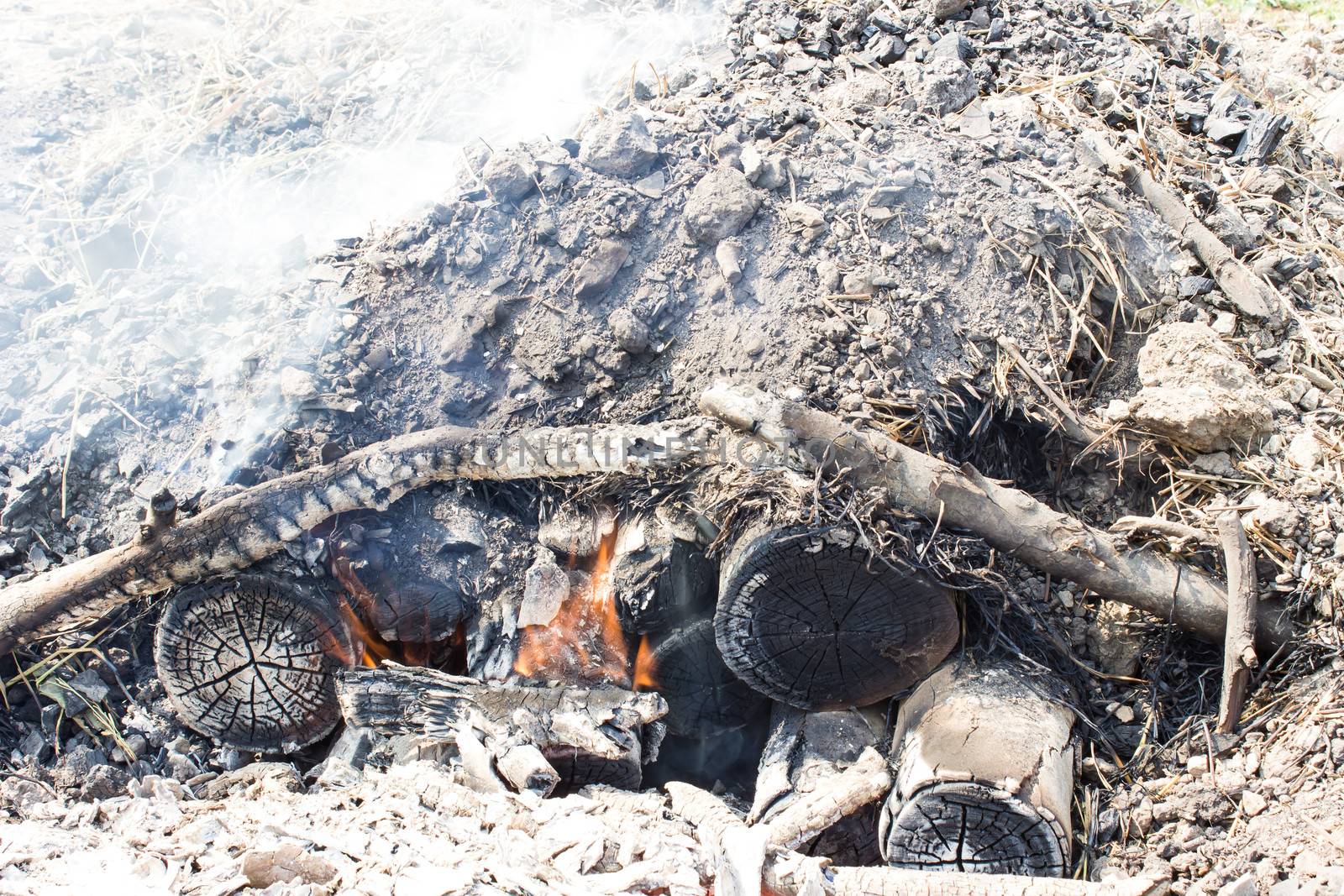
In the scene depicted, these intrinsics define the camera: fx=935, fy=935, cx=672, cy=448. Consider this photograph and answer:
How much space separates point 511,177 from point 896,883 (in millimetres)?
3027

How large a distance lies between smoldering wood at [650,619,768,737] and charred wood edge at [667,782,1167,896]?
2.56ft

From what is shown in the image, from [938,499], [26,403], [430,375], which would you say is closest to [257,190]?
[26,403]

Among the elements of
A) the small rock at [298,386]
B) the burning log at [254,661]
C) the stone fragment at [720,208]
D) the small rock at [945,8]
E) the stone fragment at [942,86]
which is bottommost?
the burning log at [254,661]

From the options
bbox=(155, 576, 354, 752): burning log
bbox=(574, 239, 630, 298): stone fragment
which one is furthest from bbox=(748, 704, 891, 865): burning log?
bbox=(574, 239, 630, 298): stone fragment

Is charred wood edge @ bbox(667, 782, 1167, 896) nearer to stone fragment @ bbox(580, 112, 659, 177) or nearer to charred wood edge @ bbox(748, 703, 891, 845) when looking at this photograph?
charred wood edge @ bbox(748, 703, 891, 845)

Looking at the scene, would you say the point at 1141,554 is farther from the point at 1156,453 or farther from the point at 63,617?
the point at 63,617

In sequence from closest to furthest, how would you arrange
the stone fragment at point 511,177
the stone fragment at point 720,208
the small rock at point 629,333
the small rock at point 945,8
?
the small rock at point 629,333
the stone fragment at point 720,208
the stone fragment at point 511,177
the small rock at point 945,8

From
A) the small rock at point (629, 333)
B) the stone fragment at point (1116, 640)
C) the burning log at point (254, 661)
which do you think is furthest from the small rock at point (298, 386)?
the stone fragment at point (1116, 640)

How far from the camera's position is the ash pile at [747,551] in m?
2.90

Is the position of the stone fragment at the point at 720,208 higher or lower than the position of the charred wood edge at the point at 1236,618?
higher

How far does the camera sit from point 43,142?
18.6 ft

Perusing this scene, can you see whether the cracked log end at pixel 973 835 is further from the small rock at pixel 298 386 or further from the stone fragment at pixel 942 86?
the stone fragment at pixel 942 86

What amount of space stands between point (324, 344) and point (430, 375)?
0.47 meters

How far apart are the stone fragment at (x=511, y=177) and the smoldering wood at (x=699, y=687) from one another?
1.97 meters
